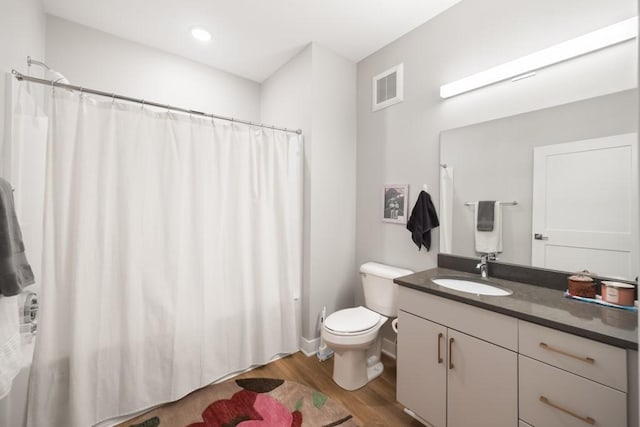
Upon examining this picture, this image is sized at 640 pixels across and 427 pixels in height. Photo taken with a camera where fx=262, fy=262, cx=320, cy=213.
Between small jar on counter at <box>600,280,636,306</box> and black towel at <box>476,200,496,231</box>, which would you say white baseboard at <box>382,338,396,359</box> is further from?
small jar on counter at <box>600,280,636,306</box>

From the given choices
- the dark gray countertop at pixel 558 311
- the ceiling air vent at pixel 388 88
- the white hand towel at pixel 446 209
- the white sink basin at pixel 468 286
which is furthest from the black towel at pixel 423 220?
the ceiling air vent at pixel 388 88

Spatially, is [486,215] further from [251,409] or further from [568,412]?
[251,409]

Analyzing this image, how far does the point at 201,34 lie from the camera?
212 centimetres

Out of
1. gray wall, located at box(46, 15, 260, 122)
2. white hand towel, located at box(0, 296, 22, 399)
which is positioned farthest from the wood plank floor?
gray wall, located at box(46, 15, 260, 122)

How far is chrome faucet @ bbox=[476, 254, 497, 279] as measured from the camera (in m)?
1.62

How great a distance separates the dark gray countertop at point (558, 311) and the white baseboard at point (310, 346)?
3.87 ft

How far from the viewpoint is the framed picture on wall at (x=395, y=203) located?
210 centimetres

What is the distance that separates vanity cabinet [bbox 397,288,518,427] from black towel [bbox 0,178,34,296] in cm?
171

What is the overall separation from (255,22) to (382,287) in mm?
2239

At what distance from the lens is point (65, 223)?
1.41 metres

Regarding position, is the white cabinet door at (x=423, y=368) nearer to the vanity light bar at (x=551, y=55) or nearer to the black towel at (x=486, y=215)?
the black towel at (x=486, y=215)

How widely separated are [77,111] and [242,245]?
48.4 inches

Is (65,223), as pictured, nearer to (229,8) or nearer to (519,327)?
(229,8)

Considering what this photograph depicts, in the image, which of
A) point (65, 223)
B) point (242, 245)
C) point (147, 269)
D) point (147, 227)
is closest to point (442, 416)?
point (242, 245)
